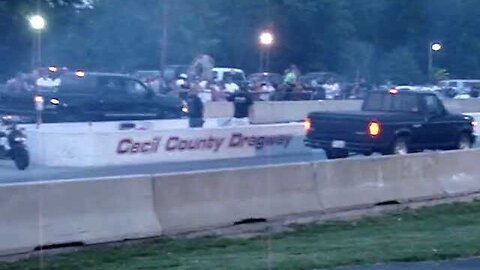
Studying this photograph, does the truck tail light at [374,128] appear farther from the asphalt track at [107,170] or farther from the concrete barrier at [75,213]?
the concrete barrier at [75,213]

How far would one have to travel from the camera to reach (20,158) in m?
24.2

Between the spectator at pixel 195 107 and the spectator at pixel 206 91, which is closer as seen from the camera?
the spectator at pixel 195 107

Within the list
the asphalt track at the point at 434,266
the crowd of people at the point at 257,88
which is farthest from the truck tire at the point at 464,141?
the asphalt track at the point at 434,266

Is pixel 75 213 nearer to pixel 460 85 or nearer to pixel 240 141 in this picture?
pixel 240 141

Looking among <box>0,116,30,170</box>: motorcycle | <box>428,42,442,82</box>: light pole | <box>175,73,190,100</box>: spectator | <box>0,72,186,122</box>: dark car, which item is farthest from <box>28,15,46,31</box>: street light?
<box>428,42,442,82</box>: light pole

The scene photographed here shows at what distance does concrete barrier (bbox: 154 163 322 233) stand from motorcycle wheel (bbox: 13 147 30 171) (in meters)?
9.50

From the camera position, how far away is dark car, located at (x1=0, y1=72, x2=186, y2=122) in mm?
35781

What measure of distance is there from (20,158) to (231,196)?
1015 centimetres

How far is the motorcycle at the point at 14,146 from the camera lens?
24.2 m

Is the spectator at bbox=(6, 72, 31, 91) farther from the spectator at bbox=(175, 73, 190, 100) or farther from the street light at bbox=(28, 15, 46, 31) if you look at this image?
the street light at bbox=(28, 15, 46, 31)

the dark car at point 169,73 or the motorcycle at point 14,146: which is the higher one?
the dark car at point 169,73

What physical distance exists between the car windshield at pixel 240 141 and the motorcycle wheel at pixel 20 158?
0.08ft

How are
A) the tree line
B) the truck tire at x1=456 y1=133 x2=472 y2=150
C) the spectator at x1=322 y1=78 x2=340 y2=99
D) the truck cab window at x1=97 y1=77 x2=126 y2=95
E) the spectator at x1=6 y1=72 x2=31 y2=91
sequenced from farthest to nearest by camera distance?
1. the tree line
2. the spectator at x1=322 y1=78 x2=340 y2=99
3. the spectator at x1=6 y1=72 x2=31 y2=91
4. the truck cab window at x1=97 y1=77 x2=126 y2=95
5. the truck tire at x1=456 y1=133 x2=472 y2=150

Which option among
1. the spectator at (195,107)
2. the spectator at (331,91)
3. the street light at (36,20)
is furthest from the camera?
the spectator at (331,91)
